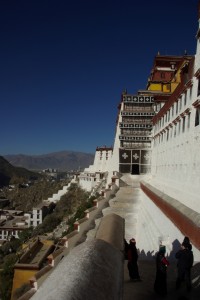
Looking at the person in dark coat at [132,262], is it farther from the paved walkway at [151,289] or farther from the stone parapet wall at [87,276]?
the stone parapet wall at [87,276]

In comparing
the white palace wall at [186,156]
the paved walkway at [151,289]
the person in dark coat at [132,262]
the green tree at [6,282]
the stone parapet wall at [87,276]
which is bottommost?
the green tree at [6,282]

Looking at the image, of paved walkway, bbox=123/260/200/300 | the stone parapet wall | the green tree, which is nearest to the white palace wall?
paved walkway, bbox=123/260/200/300

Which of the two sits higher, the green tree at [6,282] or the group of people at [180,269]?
the group of people at [180,269]

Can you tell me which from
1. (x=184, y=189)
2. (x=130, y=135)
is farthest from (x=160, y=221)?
(x=130, y=135)

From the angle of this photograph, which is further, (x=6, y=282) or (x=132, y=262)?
(x=6, y=282)

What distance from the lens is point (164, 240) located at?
31.8 ft

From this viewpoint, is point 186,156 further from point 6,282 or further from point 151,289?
point 6,282

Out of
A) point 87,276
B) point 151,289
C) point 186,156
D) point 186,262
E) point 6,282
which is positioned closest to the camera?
point 87,276

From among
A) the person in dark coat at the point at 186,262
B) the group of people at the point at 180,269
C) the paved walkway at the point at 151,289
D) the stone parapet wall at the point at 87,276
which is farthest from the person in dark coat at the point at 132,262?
the stone parapet wall at the point at 87,276

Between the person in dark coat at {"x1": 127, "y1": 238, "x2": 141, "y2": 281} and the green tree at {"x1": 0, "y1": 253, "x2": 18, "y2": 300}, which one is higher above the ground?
the person in dark coat at {"x1": 127, "y1": 238, "x2": 141, "y2": 281}

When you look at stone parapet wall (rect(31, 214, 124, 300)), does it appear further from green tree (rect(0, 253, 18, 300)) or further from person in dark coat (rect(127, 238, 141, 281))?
green tree (rect(0, 253, 18, 300))

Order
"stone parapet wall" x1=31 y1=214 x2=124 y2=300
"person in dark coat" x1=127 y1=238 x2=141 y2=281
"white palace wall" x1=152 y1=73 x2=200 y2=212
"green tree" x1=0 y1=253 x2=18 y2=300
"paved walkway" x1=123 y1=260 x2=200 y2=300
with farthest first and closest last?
"green tree" x1=0 y1=253 x2=18 y2=300 < "white palace wall" x1=152 y1=73 x2=200 y2=212 < "person in dark coat" x1=127 y1=238 x2=141 y2=281 < "paved walkway" x1=123 y1=260 x2=200 y2=300 < "stone parapet wall" x1=31 y1=214 x2=124 y2=300

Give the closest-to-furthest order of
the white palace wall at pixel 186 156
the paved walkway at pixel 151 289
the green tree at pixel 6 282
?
the paved walkway at pixel 151 289 → the white palace wall at pixel 186 156 → the green tree at pixel 6 282

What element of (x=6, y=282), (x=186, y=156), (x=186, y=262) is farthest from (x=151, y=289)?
(x=6, y=282)
